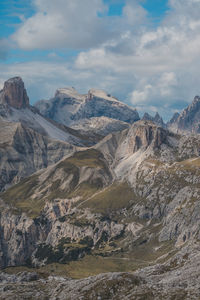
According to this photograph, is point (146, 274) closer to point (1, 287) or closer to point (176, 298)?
point (176, 298)

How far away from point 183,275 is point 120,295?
18.7 meters

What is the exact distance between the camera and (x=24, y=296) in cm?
15038

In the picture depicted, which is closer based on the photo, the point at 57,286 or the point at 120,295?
the point at 120,295

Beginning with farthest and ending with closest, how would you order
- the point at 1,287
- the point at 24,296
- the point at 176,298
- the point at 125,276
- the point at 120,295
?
the point at 1,287 → the point at 24,296 → the point at 125,276 → the point at 120,295 → the point at 176,298

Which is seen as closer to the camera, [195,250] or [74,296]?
[74,296]

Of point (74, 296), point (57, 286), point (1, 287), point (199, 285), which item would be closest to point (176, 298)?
point (199, 285)

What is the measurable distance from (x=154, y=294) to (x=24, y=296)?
49357 millimetres

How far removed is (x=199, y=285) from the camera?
118m

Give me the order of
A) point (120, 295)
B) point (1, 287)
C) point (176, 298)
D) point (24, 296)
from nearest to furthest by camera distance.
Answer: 1. point (176, 298)
2. point (120, 295)
3. point (24, 296)
4. point (1, 287)

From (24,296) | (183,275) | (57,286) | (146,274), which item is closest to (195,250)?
(146,274)

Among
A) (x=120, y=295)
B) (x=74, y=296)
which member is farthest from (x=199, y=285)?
(x=74, y=296)

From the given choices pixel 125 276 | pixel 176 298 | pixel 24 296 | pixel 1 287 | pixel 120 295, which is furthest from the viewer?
pixel 1 287

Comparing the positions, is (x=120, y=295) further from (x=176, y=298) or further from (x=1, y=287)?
(x=1, y=287)

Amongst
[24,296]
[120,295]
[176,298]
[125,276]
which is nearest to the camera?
[176,298]
